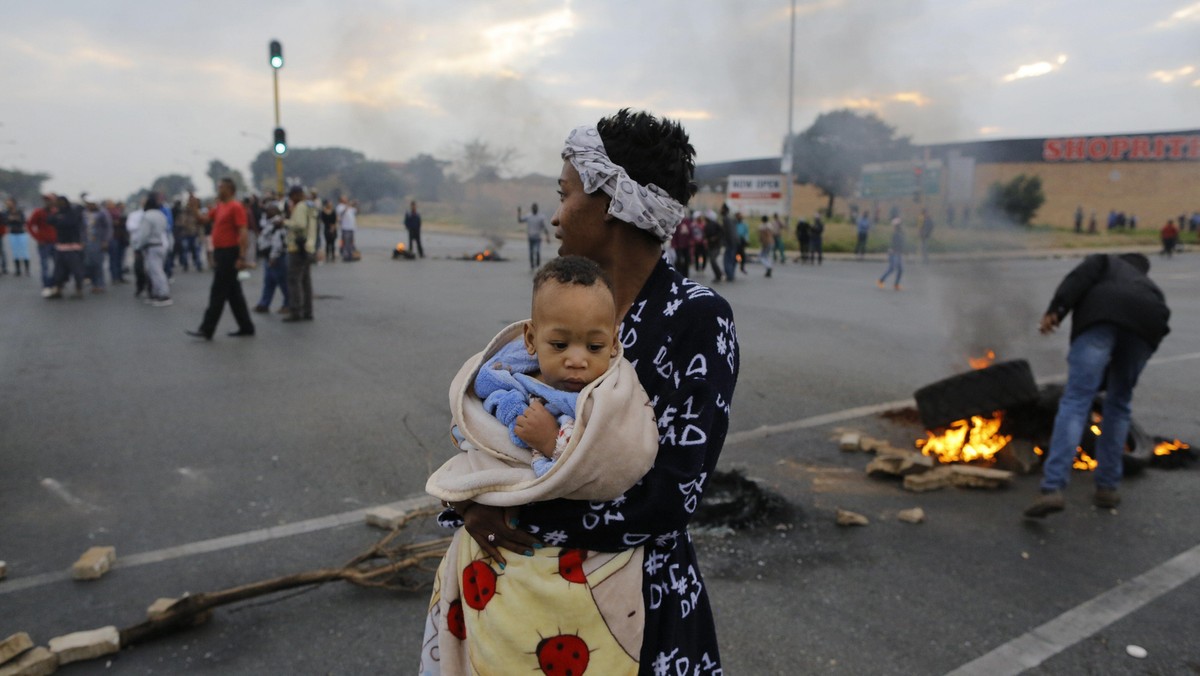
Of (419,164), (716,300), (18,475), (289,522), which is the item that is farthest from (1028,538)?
(419,164)

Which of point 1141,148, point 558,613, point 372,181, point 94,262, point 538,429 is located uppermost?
point 1141,148

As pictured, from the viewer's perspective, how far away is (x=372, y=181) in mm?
54531

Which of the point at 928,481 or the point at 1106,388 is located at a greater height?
the point at 1106,388

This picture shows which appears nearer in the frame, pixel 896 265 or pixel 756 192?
pixel 896 265

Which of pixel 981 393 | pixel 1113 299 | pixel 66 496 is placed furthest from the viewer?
pixel 981 393

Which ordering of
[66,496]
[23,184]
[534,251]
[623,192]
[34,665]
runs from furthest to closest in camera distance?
[23,184] < [534,251] < [66,496] < [34,665] < [623,192]

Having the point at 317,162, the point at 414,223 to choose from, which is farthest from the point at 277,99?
the point at 317,162

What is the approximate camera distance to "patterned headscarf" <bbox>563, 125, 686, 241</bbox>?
1.69 meters

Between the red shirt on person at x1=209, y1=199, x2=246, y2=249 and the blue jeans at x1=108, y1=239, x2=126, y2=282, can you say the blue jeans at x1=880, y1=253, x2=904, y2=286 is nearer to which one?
the red shirt on person at x1=209, y1=199, x2=246, y2=249

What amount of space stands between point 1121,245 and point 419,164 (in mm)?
33950

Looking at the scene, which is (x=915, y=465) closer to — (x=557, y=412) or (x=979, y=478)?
(x=979, y=478)

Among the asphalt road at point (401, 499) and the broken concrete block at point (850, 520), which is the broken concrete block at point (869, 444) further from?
the broken concrete block at point (850, 520)

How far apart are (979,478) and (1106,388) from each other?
956 mm

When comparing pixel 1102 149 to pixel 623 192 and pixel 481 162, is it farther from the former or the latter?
pixel 623 192
